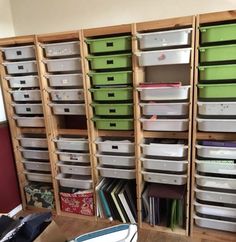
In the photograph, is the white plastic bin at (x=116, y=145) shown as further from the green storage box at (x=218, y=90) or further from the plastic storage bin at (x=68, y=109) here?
the green storage box at (x=218, y=90)

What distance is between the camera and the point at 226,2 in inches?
71.1

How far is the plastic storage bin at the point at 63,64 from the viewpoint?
6.44 ft

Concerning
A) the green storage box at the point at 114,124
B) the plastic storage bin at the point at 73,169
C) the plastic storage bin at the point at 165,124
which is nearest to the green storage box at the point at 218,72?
the plastic storage bin at the point at 165,124

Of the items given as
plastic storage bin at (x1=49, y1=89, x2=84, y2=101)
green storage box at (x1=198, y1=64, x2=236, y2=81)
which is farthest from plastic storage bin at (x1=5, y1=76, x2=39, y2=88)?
green storage box at (x1=198, y1=64, x2=236, y2=81)

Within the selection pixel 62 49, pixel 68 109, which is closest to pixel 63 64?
→ pixel 62 49

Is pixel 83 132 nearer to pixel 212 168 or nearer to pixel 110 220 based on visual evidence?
pixel 110 220

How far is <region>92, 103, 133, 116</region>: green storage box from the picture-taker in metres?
1.91

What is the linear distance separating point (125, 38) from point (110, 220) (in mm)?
1667

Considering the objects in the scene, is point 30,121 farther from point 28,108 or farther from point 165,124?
point 165,124

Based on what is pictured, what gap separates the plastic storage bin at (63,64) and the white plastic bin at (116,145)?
685 millimetres

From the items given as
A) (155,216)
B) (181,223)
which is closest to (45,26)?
(155,216)

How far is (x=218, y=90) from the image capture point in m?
1.63

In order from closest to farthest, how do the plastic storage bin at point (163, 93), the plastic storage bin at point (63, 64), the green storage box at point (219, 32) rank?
the green storage box at point (219, 32) < the plastic storage bin at point (163, 93) < the plastic storage bin at point (63, 64)

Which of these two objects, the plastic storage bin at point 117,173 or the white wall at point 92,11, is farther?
the plastic storage bin at point 117,173
